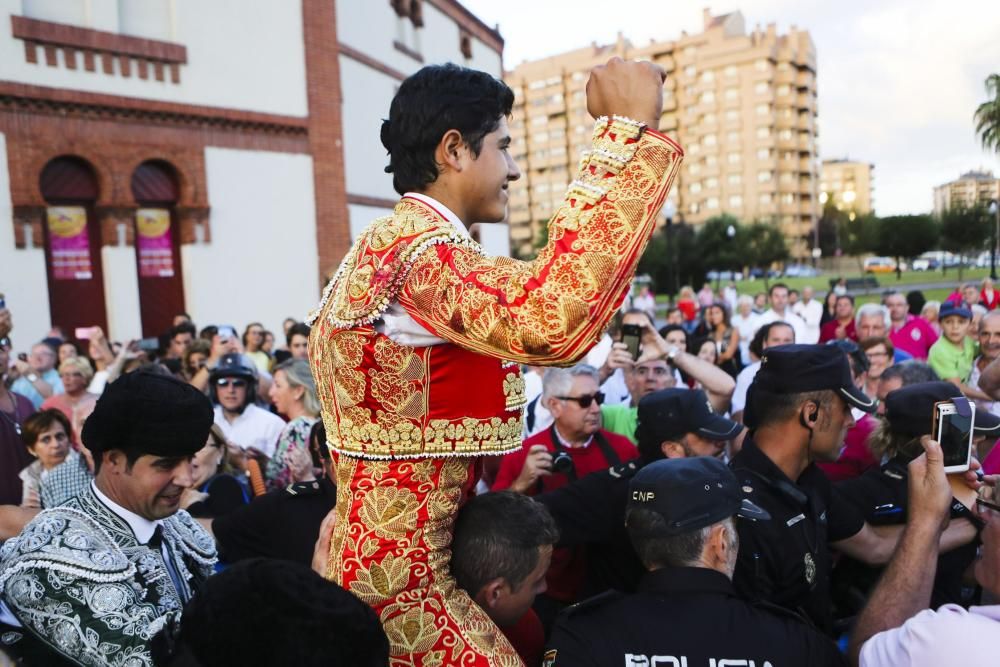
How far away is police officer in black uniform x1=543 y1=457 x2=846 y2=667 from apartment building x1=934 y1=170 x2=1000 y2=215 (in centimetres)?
4776

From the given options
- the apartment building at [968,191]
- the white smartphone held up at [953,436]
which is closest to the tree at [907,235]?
the apartment building at [968,191]

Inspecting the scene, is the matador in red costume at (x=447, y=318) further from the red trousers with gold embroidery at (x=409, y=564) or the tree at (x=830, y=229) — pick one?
the tree at (x=830, y=229)

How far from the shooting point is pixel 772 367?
3.22 meters

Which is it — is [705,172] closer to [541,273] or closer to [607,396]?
[607,396]

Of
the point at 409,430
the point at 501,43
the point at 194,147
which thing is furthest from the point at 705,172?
the point at 409,430

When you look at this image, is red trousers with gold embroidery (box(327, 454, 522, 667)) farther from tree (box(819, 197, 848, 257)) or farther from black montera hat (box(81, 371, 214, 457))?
tree (box(819, 197, 848, 257))

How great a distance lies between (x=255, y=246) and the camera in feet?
52.2

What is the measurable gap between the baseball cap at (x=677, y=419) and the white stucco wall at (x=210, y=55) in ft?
41.4

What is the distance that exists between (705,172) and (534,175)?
68.3 feet

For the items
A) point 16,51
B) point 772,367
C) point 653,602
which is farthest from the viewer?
point 16,51

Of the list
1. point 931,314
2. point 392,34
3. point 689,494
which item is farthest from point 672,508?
point 392,34

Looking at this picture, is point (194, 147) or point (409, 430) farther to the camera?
point (194, 147)

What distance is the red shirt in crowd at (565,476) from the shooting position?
12.0 feet

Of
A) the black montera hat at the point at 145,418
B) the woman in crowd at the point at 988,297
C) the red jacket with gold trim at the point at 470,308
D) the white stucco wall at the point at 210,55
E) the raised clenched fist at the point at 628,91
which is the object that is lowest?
the woman in crowd at the point at 988,297
